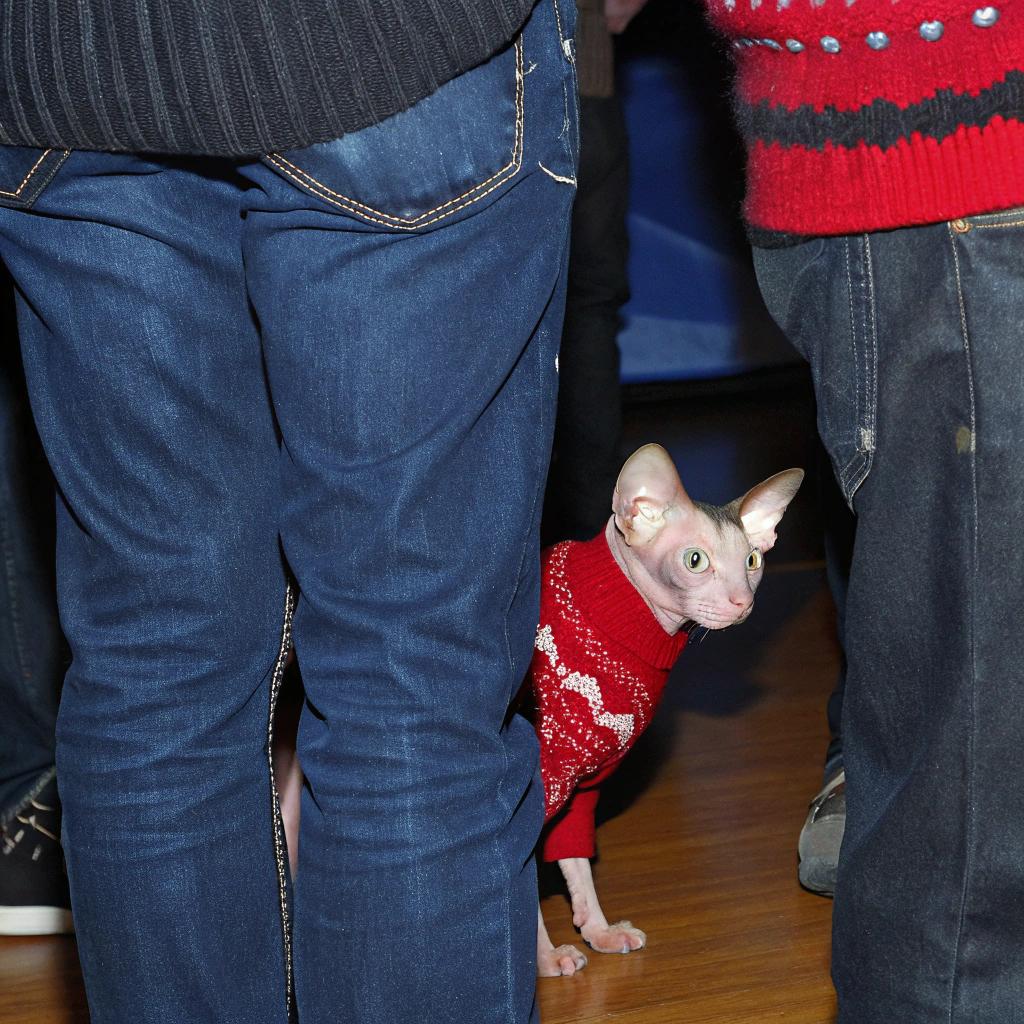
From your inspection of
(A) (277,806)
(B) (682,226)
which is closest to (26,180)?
(A) (277,806)

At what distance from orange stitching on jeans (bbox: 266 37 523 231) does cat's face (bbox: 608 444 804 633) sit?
2.77ft

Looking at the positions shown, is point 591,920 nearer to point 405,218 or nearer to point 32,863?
point 32,863

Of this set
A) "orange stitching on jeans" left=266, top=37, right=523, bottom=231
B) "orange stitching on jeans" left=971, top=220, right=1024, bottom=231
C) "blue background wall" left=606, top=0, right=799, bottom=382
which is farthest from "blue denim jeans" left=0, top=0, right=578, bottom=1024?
"blue background wall" left=606, top=0, right=799, bottom=382

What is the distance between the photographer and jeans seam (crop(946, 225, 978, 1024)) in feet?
2.94

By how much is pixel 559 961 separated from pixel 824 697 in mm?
971

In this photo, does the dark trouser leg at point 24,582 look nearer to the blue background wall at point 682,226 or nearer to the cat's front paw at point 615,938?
the cat's front paw at point 615,938

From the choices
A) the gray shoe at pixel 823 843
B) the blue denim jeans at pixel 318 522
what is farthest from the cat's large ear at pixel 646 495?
the blue denim jeans at pixel 318 522

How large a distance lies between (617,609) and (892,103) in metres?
0.80

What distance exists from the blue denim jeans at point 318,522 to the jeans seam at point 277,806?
16 millimetres

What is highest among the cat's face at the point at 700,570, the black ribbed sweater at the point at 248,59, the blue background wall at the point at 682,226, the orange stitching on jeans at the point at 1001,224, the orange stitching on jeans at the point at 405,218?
the black ribbed sweater at the point at 248,59

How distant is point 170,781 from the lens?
941 mm

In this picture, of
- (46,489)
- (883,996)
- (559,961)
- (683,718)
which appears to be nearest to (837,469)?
(883,996)

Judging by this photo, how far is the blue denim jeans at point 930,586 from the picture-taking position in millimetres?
904

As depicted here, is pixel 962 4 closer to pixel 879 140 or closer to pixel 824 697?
pixel 879 140
